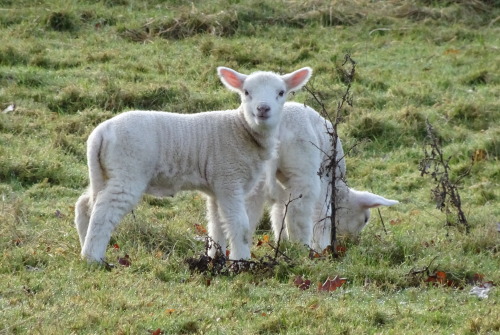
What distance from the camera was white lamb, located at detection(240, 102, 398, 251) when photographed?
820 cm

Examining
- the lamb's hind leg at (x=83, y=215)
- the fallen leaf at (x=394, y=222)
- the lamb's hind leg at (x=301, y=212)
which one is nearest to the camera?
the lamb's hind leg at (x=83, y=215)

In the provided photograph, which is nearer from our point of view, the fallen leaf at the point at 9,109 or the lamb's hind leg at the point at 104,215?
the lamb's hind leg at the point at 104,215

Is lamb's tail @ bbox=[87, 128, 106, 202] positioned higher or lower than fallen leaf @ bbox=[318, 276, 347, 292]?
higher

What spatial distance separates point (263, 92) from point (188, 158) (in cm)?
75

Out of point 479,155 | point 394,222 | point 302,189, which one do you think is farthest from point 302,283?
point 479,155

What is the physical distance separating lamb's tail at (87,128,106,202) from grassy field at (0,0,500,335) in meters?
0.49

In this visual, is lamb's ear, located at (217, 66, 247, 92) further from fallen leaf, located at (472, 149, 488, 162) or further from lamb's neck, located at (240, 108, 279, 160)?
fallen leaf, located at (472, 149, 488, 162)

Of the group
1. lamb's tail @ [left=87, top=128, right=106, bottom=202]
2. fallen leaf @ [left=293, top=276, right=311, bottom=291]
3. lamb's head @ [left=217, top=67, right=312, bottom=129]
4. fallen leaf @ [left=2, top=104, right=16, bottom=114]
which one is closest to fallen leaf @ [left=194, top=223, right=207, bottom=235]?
lamb's head @ [left=217, top=67, right=312, bottom=129]

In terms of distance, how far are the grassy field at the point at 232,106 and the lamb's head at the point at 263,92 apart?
954 millimetres

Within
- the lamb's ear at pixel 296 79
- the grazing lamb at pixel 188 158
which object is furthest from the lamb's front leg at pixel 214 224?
the lamb's ear at pixel 296 79

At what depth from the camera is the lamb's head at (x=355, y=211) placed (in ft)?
28.5

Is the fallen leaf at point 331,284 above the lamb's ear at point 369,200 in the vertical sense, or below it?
above

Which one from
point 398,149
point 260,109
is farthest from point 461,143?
point 260,109

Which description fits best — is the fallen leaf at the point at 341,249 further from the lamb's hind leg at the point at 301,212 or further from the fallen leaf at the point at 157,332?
the fallen leaf at the point at 157,332
